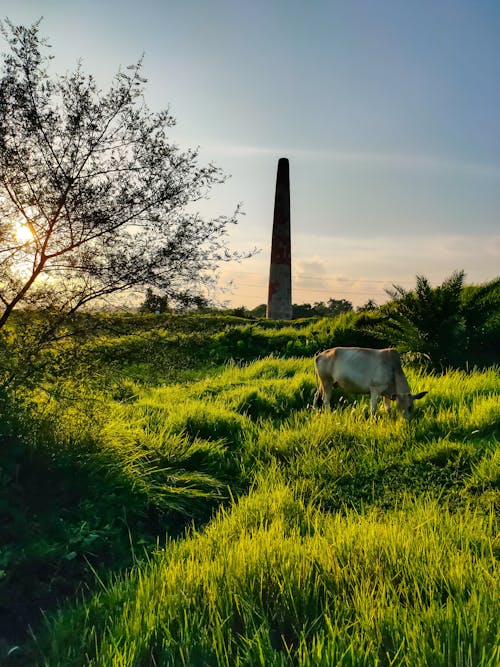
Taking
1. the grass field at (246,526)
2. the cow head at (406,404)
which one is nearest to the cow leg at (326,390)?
the grass field at (246,526)

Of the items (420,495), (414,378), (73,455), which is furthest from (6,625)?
(414,378)

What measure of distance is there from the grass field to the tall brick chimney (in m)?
18.0

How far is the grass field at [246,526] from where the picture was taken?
122 inches

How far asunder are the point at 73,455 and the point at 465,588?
4.02 meters

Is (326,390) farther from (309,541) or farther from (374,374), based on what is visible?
(309,541)

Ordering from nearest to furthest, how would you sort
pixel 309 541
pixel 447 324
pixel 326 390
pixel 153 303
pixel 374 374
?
pixel 309 541
pixel 153 303
pixel 374 374
pixel 326 390
pixel 447 324

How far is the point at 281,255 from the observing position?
26.9 metres

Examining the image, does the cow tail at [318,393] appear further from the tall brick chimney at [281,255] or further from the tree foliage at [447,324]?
the tall brick chimney at [281,255]

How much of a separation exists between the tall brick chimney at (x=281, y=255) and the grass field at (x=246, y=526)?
18.0m

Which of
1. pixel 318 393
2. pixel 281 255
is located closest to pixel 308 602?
pixel 318 393

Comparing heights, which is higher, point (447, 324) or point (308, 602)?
point (447, 324)

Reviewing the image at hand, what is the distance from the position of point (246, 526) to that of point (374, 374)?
299 cm

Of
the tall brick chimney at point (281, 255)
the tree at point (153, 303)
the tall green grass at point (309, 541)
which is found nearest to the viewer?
the tall green grass at point (309, 541)

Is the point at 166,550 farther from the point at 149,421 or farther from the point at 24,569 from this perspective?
the point at 149,421
